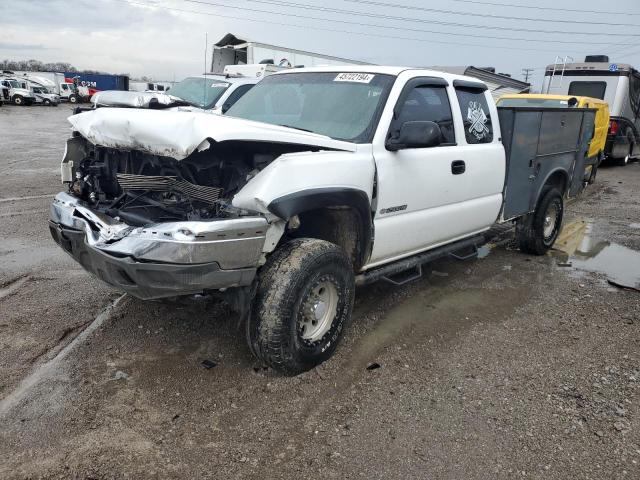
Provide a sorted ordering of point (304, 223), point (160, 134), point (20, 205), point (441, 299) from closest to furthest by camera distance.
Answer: point (160, 134) < point (304, 223) < point (441, 299) < point (20, 205)

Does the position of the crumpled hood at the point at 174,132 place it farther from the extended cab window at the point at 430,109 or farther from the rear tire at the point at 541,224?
the rear tire at the point at 541,224

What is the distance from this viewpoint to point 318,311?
3.59 m

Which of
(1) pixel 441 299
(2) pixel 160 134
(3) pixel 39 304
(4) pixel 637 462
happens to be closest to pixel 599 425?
(4) pixel 637 462

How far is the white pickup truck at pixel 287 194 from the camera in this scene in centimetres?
296

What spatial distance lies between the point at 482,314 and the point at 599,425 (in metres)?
1.71

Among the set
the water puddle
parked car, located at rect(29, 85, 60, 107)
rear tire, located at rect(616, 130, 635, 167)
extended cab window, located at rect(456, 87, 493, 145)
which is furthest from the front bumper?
parked car, located at rect(29, 85, 60, 107)

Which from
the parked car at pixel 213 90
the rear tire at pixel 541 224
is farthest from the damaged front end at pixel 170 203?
the rear tire at pixel 541 224

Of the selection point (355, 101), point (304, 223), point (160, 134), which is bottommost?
point (304, 223)

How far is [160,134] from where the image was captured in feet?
9.83

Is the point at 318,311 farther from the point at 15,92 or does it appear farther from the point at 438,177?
the point at 15,92

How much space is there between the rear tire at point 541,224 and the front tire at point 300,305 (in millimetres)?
3545

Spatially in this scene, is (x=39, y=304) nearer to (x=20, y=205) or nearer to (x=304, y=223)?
(x=304, y=223)

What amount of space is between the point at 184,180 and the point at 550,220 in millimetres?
5133

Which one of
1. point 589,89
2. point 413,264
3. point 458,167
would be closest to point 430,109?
point 458,167
